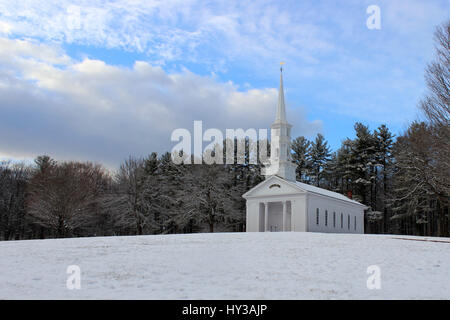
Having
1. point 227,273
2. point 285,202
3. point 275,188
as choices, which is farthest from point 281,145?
point 227,273

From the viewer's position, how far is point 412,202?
44625 millimetres

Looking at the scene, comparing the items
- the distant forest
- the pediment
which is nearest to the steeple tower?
the pediment

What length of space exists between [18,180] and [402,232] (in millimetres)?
56428

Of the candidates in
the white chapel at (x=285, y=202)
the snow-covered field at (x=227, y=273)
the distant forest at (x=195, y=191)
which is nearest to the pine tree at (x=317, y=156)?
the distant forest at (x=195, y=191)

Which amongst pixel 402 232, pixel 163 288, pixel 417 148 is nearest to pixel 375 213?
pixel 402 232

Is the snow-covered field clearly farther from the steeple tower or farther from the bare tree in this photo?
the bare tree

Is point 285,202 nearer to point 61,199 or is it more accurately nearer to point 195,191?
point 195,191

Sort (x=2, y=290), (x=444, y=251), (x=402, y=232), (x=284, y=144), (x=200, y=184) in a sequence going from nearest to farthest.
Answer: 1. (x=2, y=290)
2. (x=444, y=251)
3. (x=284, y=144)
4. (x=200, y=184)
5. (x=402, y=232)

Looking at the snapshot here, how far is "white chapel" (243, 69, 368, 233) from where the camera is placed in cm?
3530

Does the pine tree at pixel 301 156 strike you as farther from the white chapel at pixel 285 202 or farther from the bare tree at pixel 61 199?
the bare tree at pixel 61 199

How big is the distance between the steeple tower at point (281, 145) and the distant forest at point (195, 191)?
35.8 feet

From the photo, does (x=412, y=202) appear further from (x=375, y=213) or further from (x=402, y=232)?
(x=402, y=232)

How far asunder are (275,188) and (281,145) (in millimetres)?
5272

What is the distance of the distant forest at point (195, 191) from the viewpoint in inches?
1730
